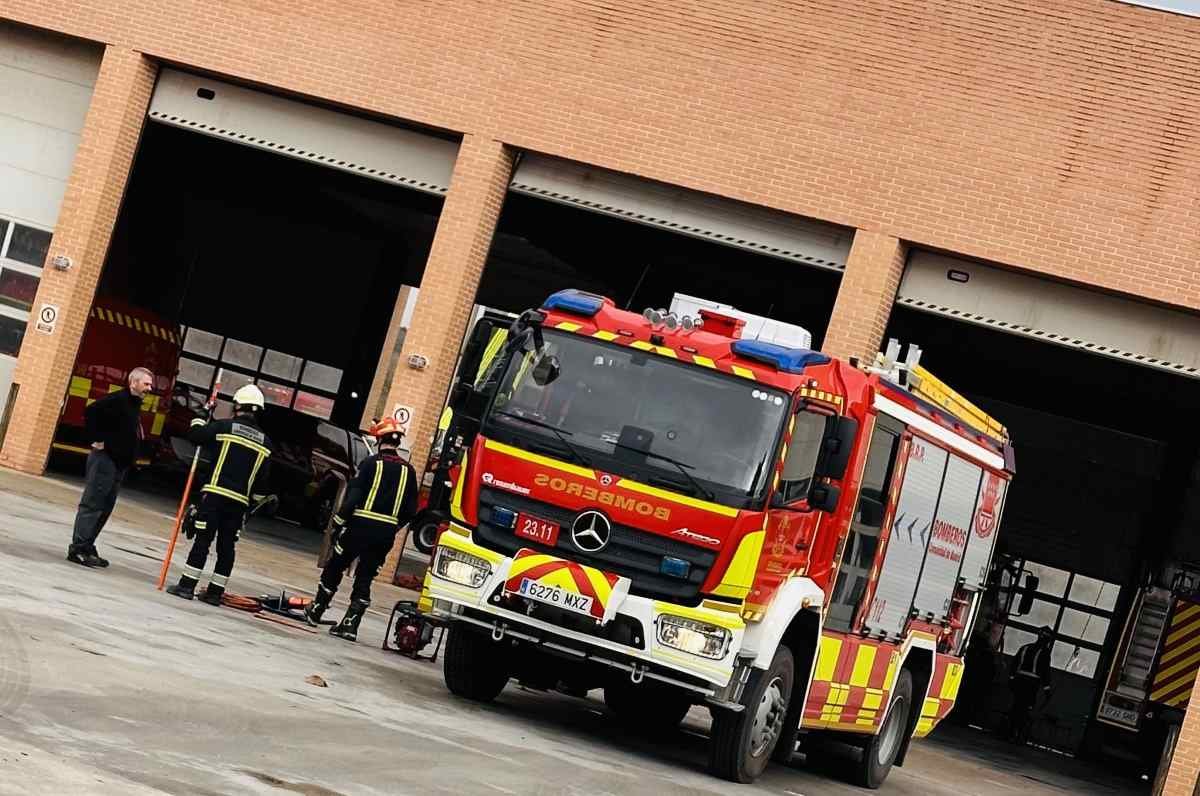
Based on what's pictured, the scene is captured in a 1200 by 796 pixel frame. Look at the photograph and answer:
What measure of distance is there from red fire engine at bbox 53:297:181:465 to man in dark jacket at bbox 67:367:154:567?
30.7 feet

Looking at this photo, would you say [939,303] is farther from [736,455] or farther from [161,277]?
[161,277]

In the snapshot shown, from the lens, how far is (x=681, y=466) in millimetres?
12133

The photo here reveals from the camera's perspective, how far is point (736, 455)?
12.1 metres

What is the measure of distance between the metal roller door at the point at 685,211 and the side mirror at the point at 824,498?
10.3m

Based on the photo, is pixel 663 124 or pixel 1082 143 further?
pixel 663 124

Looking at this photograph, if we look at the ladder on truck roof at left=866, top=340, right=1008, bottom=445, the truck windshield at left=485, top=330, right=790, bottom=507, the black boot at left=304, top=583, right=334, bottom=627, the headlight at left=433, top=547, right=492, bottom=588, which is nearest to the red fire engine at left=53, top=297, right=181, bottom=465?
the black boot at left=304, top=583, right=334, bottom=627

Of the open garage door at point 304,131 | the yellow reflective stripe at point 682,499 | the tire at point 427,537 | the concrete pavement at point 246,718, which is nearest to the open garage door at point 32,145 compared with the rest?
the open garage door at point 304,131

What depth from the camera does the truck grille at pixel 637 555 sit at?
12023 millimetres

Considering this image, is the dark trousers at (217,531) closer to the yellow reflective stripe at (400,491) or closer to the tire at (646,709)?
the yellow reflective stripe at (400,491)

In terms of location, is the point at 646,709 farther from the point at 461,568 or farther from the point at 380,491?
the point at 461,568

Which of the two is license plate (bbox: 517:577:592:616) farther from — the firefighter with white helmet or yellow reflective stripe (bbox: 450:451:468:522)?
the firefighter with white helmet

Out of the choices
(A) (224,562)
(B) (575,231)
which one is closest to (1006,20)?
(B) (575,231)

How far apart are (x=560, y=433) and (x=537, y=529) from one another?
649 millimetres

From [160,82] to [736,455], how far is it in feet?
50.5
